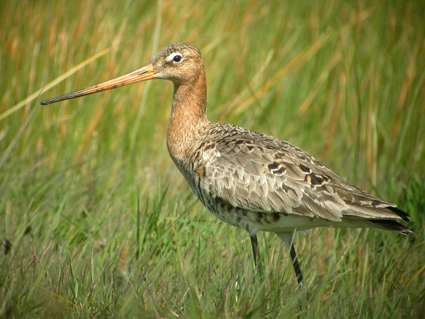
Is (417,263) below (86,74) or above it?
below

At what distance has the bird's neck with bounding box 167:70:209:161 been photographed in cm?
444

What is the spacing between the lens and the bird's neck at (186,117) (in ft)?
14.6

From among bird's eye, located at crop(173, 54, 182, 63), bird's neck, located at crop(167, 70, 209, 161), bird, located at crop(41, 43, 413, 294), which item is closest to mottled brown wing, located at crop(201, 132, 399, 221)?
bird, located at crop(41, 43, 413, 294)

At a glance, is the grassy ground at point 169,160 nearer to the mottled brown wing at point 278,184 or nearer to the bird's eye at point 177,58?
the mottled brown wing at point 278,184

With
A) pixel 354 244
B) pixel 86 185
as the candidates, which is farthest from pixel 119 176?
pixel 354 244

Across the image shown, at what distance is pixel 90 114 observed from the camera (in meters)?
5.77

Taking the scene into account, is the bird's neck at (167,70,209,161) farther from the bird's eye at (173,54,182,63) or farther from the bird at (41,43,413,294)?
the bird's eye at (173,54,182,63)

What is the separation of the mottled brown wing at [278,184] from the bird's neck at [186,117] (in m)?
0.41

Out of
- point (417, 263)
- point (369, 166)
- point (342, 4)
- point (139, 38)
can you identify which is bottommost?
point (417, 263)

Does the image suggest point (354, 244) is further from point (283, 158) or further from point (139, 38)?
point (139, 38)

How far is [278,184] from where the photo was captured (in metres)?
3.80

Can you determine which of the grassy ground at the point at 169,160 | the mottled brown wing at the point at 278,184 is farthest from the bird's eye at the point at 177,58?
the mottled brown wing at the point at 278,184

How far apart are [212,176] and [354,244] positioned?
1368 mm

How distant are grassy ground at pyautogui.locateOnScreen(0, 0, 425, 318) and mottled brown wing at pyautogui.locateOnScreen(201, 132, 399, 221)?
0.43 metres
